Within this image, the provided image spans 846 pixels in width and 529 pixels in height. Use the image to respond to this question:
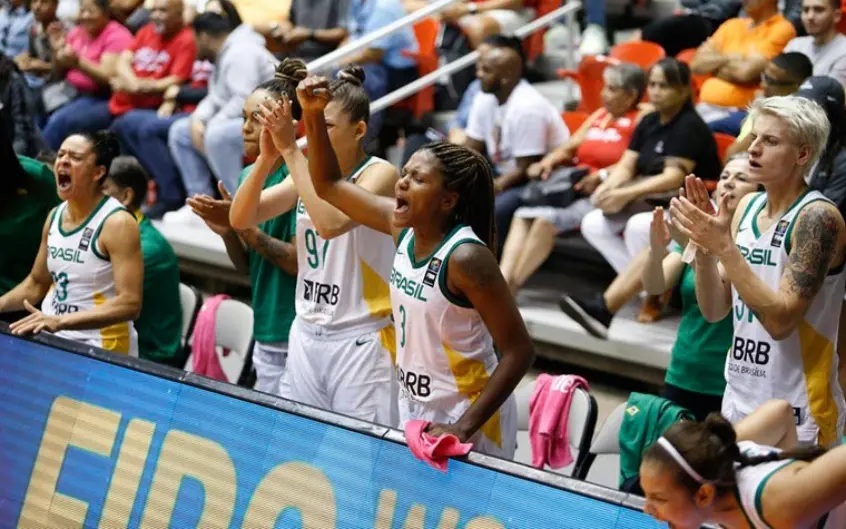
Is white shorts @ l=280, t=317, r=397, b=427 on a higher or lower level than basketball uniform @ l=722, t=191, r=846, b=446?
Result: lower

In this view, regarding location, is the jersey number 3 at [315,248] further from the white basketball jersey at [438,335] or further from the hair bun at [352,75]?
the white basketball jersey at [438,335]

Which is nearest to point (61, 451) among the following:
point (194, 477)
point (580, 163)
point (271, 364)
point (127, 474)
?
point (127, 474)

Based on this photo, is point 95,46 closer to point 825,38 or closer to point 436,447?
point 825,38

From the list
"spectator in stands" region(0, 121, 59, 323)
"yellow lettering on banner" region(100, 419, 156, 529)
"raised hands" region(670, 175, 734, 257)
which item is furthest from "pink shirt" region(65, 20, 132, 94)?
"raised hands" region(670, 175, 734, 257)

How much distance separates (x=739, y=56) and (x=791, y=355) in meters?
3.99

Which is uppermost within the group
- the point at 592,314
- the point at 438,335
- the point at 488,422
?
the point at 592,314

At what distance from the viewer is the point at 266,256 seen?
17.5 ft

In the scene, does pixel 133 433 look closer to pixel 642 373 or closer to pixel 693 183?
pixel 693 183

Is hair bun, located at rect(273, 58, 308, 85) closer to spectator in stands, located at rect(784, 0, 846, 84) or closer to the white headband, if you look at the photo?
the white headband

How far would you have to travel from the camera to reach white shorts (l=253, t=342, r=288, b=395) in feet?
18.1

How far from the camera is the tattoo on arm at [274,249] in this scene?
5.29 metres

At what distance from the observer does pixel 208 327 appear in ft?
20.2

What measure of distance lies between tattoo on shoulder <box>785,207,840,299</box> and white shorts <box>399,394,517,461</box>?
1.01 metres

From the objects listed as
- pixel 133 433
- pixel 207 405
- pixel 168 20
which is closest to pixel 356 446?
pixel 207 405
